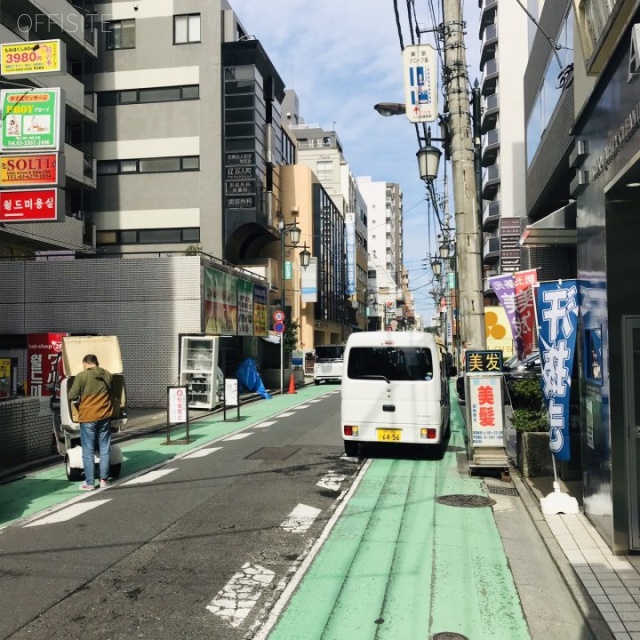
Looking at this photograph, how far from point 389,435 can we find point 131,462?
4539mm

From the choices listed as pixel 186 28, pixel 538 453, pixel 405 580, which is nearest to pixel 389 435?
pixel 538 453

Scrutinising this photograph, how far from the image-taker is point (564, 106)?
1215 cm

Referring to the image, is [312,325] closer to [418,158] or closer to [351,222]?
[351,222]

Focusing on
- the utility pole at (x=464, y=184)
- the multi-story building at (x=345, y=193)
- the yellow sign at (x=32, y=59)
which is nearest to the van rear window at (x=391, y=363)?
the utility pole at (x=464, y=184)

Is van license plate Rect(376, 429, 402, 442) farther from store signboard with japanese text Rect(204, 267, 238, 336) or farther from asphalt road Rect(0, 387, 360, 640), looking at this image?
store signboard with japanese text Rect(204, 267, 238, 336)

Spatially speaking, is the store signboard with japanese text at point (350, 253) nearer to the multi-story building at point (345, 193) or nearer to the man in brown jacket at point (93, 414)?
the multi-story building at point (345, 193)

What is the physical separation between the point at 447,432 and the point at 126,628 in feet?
33.1

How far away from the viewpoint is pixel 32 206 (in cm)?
1236

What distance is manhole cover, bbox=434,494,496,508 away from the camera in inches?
310

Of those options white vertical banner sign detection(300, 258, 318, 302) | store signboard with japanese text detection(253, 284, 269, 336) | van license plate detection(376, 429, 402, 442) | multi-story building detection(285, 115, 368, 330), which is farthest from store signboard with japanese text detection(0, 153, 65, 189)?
multi-story building detection(285, 115, 368, 330)

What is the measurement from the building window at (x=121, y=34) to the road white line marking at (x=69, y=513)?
30463mm

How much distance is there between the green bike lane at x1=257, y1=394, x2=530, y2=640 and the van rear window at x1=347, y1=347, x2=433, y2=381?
9.66 feet

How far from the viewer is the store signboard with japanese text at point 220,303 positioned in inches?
824

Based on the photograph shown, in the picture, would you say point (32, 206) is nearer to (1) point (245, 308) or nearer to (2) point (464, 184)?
(2) point (464, 184)
